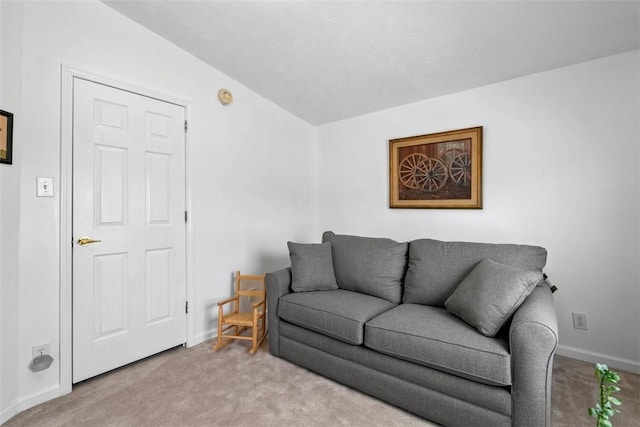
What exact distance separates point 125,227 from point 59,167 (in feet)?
1.81

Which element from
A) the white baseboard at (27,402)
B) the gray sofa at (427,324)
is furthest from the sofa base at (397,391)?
the white baseboard at (27,402)

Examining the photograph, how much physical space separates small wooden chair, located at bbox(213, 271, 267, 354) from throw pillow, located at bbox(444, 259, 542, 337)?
60.7 inches

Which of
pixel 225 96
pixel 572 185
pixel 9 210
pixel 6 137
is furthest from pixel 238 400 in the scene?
pixel 572 185

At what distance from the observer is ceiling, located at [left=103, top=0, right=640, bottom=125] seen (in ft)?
6.25

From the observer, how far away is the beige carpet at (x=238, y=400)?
171 centimetres

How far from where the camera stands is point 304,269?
100.0 inches

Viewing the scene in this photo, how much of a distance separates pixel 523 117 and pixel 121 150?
3.13 m

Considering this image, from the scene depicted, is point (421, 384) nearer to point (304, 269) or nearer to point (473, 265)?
point (473, 265)

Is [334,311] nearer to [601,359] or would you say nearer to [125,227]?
[125,227]

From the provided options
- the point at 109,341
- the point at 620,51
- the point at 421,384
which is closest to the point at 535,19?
the point at 620,51

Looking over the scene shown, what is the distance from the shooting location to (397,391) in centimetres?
178

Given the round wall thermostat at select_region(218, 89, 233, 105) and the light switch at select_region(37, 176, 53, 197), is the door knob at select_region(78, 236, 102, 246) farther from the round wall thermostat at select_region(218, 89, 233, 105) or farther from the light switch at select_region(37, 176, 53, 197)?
the round wall thermostat at select_region(218, 89, 233, 105)

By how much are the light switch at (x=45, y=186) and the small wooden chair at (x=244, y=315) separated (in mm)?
1388

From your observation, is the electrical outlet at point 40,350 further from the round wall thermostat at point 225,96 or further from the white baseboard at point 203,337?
the round wall thermostat at point 225,96
